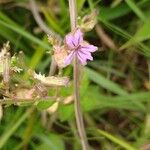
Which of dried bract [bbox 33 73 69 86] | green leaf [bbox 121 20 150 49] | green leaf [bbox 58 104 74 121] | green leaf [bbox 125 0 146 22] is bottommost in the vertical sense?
dried bract [bbox 33 73 69 86]

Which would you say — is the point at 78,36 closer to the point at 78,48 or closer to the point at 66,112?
the point at 78,48

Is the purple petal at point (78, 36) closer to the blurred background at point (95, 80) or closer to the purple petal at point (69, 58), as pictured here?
the purple petal at point (69, 58)

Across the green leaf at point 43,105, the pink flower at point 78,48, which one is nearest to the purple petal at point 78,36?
the pink flower at point 78,48

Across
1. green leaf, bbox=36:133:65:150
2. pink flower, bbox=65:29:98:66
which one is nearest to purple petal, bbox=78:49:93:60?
pink flower, bbox=65:29:98:66

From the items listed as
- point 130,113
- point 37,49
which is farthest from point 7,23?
point 130,113

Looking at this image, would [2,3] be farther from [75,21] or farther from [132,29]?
[75,21]

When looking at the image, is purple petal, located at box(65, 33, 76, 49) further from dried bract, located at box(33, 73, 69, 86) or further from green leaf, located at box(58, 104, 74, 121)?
green leaf, located at box(58, 104, 74, 121)

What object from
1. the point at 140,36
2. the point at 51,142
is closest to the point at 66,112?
the point at 51,142

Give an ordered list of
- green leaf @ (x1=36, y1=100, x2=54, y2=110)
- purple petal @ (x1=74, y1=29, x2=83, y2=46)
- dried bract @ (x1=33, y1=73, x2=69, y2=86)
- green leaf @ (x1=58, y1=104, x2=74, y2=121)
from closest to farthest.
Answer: purple petal @ (x1=74, y1=29, x2=83, y2=46) → dried bract @ (x1=33, y1=73, x2=69, y2=86) → green leaf @ (x1=36, y1=100, x2=54, y2=110) → green leaf @ (x1=58, y1=104, x2=74, y2=121)
